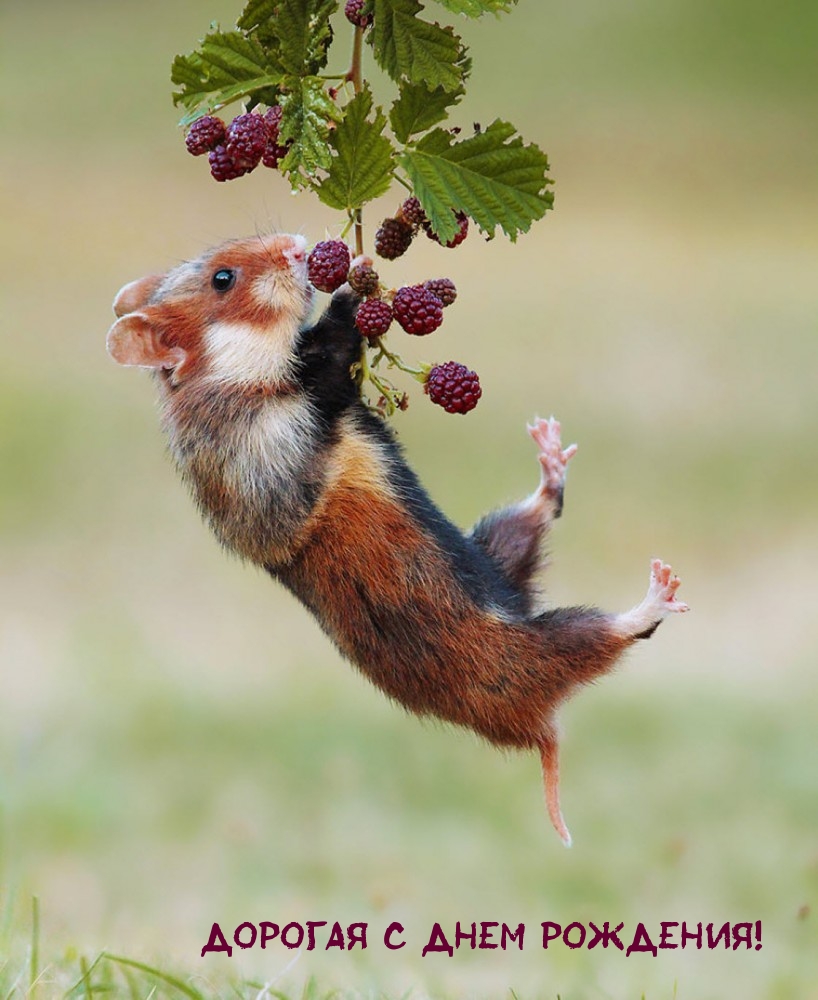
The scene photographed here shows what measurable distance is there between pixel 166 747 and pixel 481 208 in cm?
516

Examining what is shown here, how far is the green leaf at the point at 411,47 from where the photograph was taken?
239 cm

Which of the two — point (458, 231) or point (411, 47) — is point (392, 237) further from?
point (411, 47)

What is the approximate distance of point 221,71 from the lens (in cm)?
244

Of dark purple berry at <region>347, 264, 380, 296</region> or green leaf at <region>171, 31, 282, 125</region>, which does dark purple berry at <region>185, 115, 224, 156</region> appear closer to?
green leaf at <region>171, 31, 282, 125</region>

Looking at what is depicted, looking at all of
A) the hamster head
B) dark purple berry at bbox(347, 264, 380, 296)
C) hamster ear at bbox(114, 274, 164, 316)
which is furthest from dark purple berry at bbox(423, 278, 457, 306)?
hamster ear at bbox(114, 274, 164, 316)

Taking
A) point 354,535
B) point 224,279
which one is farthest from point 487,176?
point 224,279

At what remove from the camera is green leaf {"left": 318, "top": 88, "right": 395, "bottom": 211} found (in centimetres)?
241

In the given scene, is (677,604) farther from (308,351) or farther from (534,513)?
(308,351)

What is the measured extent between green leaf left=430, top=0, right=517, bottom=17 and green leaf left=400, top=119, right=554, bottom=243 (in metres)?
0.20

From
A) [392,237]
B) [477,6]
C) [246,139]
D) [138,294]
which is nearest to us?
[477,6]

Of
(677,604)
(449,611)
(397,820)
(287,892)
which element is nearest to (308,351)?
(449,611)

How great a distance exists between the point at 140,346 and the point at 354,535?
0.70 m

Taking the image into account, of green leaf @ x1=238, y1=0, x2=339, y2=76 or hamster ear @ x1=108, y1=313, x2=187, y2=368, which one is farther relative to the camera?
hamster ear @ x1=108, y1=313, x2=187, y2=368

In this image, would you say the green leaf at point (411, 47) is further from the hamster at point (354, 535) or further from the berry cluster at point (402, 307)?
the hamster at point (354, 535)
